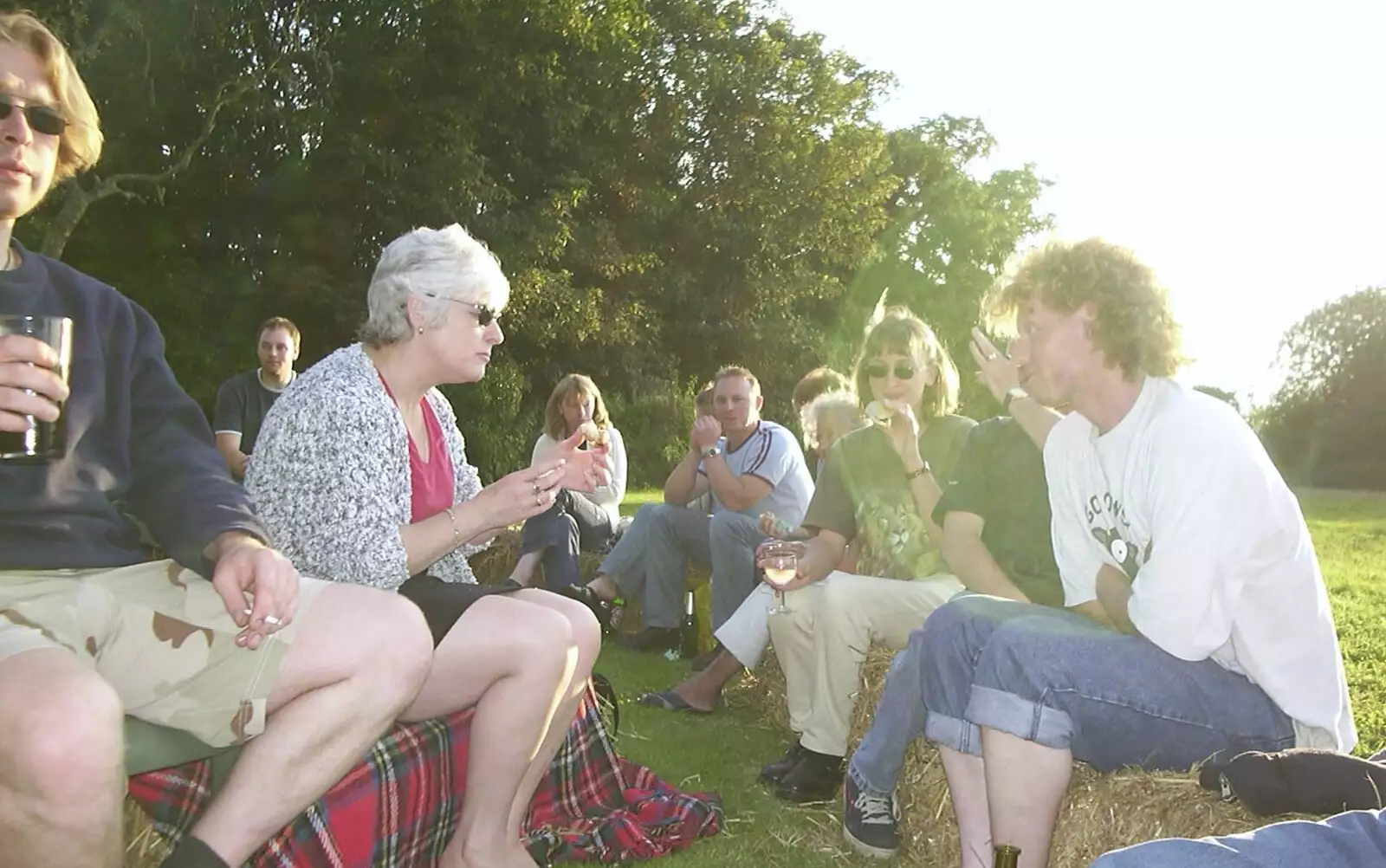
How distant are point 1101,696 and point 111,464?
7.02ft

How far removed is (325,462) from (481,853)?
1.02 metres

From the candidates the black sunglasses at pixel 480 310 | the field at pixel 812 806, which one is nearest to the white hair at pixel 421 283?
the black sunglasses at pixel 480 310

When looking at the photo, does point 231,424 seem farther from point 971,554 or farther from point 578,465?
point 971,554

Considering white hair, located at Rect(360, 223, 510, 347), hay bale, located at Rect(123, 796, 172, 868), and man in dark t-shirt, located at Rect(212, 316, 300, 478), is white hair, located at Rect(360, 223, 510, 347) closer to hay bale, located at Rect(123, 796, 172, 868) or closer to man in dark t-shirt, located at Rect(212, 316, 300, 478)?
hay bale, located at Rect(123, 796, 172, 868)

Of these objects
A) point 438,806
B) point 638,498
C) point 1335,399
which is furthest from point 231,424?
point 1335,399

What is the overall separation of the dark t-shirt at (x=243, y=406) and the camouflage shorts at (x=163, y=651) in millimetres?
5658

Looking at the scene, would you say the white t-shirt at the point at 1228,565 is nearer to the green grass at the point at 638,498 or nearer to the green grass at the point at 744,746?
the green grass at the point at 744,746

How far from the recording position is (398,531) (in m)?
3.04

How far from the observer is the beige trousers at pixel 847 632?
4078 millimetres

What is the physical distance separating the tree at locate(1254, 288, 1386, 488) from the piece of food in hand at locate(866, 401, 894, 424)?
88.0 ft

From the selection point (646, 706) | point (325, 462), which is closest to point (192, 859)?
point (325, 462)

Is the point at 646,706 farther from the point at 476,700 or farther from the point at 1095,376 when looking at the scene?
the point at 1095,376

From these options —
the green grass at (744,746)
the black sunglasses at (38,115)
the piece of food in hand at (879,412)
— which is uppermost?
the black sunglasses at (38,115)

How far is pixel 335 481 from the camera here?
2955 millimetres
